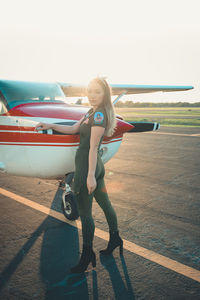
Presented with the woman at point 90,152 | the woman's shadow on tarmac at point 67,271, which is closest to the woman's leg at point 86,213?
the woman at point 90,152

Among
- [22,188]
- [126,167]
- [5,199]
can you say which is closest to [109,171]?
[126,167]

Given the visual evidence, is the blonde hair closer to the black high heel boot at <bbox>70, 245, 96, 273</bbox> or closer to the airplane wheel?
the black high heel boot at <bbox>70, 245, 96, 273</bbox>

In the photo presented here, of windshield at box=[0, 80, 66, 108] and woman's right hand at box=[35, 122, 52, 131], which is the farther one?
windshield at box=[0, 80, 66, 108]

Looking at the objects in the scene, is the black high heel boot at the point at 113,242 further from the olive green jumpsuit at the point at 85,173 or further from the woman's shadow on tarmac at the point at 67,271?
the olive green jumpsuit at the point at 85,173

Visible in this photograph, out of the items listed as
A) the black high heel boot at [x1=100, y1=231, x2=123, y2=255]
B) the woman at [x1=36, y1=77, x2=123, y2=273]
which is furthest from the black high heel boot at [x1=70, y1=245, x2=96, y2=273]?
the black high heel boot at [x1=100, y1=231, x2=123, y2=255]

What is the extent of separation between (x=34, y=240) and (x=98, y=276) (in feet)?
3.27

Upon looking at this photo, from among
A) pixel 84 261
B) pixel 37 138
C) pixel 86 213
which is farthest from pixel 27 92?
pixel 84 261

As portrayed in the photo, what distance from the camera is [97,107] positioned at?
8.14 feet

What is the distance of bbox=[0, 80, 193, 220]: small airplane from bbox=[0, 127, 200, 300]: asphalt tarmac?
580 mm

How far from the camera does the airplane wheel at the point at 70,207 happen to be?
141 inches

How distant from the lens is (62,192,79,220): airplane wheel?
11.7 ft

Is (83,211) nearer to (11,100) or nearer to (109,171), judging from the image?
(11,100)

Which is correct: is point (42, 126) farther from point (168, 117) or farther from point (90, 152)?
point (168, 117)

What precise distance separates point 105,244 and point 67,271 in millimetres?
632
